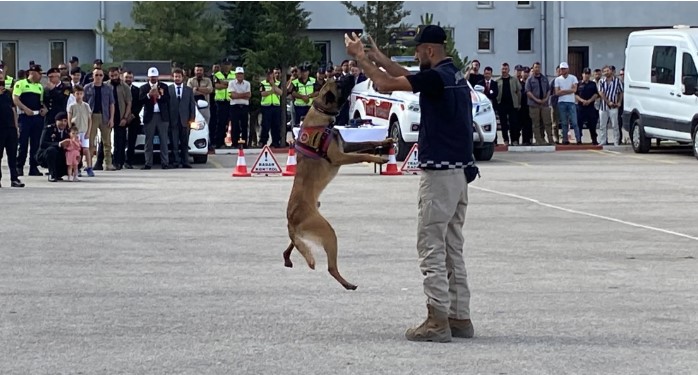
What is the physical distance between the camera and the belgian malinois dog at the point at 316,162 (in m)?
8.59

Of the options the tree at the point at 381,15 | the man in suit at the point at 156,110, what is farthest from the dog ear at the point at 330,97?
the tree at the point at 381,15

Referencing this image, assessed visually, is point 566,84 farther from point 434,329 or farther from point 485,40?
point 485,40

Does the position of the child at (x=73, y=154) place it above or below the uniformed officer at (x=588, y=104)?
below

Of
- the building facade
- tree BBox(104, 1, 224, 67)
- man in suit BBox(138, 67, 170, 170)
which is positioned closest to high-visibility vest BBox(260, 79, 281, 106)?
man in suit BBox(138, 67, 170, 170)

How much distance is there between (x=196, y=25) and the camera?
4766cm

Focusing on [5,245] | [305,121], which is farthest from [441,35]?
[5,245]

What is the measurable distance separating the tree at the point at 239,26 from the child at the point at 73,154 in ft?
98.1

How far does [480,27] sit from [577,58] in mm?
4722

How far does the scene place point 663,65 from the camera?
1057 inches

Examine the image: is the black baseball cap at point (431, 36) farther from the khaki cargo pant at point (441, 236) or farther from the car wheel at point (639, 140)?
the car wheel at point (639, 140)

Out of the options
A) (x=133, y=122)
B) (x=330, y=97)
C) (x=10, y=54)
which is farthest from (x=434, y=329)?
(x=10, y=54)

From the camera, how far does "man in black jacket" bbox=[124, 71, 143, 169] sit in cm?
2489

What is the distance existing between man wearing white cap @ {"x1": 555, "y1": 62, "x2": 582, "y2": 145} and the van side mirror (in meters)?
4.29

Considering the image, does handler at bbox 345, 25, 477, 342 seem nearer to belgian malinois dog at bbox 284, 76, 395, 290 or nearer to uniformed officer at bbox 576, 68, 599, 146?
belgian malinois dog at bbox 284, 76, 395, 290
